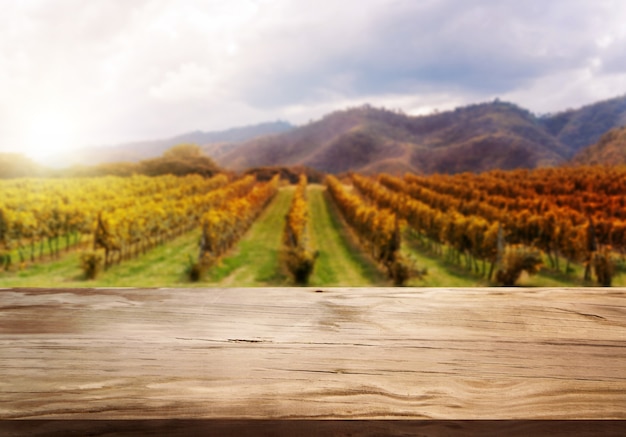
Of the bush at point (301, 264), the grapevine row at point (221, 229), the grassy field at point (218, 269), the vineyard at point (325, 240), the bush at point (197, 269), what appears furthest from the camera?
the grapevine row at point (221, 229)

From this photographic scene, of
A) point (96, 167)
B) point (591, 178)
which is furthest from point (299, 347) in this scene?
point (96, 167)

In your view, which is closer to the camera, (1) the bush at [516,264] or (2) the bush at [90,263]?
(2) the bush at [90,263]

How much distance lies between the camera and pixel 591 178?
54.6 metres

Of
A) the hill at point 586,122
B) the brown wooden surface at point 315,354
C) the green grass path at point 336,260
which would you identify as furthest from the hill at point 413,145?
the brown wooden surface at point 315,354

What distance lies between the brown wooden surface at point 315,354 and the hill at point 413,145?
120956mm

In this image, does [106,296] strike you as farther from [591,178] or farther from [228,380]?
[591,178]

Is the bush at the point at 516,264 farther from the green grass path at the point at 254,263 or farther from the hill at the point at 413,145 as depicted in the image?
the hill at the point at 413,145

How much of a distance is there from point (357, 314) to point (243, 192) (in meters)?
49.7

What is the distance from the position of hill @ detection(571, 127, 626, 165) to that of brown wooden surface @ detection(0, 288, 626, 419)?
102 metres

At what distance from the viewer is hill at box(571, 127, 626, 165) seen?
89.7 meters

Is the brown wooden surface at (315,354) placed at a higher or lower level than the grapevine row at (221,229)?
higher

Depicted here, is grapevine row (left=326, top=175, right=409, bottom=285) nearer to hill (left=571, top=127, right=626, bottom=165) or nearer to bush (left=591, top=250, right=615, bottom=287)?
bush (left=591, top=250, right=615, bottom=287)

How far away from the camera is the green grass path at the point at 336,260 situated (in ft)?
70.9

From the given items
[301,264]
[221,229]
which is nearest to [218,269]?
[221,229]
